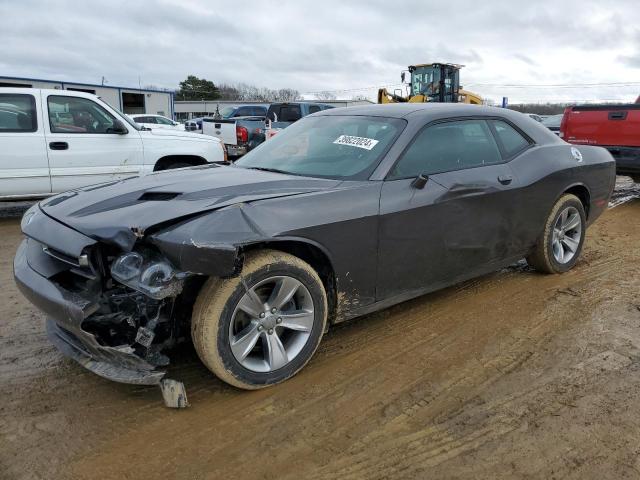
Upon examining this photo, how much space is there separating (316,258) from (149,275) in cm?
99

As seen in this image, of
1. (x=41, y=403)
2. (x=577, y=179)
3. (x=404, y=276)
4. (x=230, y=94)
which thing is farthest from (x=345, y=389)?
(x=230, y=94)

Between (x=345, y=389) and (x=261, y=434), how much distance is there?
0.58 meters

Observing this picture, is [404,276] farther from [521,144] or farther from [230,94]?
[230,94]

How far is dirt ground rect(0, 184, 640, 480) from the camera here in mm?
2293

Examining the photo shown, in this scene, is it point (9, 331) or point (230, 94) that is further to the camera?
point (230, 94)

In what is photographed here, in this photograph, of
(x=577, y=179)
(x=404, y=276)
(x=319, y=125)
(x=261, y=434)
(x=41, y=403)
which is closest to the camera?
(x=261, y=434)

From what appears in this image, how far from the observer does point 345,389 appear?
9.46ft

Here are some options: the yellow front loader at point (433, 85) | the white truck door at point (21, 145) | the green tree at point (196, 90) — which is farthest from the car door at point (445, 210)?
the green tree at point (196, 90)

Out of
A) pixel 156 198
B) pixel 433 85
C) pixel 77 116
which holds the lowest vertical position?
pixel 156 198

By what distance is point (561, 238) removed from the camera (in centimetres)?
473

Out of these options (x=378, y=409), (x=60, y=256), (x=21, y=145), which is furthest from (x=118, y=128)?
(x=378, y=409)

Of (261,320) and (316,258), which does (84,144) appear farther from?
(261,320)

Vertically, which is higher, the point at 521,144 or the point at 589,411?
the point at 521,144

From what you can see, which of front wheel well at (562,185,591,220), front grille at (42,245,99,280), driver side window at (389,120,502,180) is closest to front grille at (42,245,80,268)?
front grille at (42,245,99,280)
